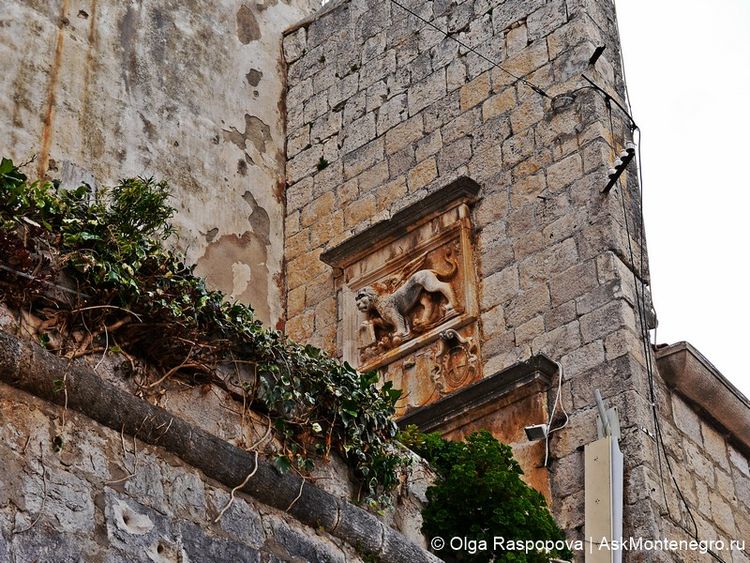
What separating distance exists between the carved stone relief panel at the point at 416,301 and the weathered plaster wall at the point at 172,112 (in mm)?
849

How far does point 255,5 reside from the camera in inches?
416

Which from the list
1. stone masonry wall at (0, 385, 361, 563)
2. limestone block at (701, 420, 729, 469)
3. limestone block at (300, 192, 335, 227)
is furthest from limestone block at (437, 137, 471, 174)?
stone masonry wall at (0, 385, 361, 563)

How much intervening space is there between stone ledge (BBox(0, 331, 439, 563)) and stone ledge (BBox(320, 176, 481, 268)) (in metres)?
3.31

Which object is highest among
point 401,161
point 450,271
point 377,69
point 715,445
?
point 377,69

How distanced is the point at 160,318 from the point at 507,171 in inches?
155

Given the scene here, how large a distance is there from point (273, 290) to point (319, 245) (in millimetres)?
448

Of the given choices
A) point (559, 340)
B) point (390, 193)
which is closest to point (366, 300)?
point (390, 193)

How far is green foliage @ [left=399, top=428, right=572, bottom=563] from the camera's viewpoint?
5871 mm

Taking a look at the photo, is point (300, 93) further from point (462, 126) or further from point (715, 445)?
point (715, 445)

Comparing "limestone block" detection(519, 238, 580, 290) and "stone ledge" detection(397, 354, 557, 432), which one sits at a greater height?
"limestone block" detection(519, 238, 580, 290)

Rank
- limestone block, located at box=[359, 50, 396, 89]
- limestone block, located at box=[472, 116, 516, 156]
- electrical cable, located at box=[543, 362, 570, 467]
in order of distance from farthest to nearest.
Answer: limestone block, located at box=[359, 50, 396, 89] → limestone block, located at box=[472, 116, 516, 156] → electrical cable, located at box=[543, 362, 570, 467]

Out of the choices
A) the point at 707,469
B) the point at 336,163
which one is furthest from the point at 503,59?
→ the point at 707,469

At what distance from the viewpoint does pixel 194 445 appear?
487 centimetres

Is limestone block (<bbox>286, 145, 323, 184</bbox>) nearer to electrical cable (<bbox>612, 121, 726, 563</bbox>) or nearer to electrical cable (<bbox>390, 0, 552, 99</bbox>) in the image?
electrical cable (<bbox>390, 0, 552, 99</bbox>)
